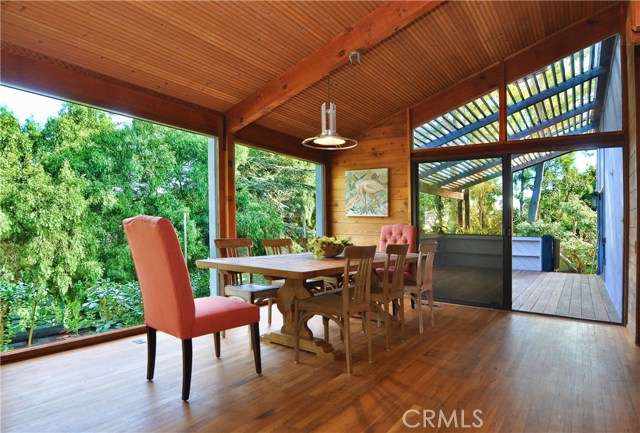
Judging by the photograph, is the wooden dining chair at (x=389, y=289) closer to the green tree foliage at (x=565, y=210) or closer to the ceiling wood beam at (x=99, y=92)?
the ceiling wood beam at (x=99, y=92)

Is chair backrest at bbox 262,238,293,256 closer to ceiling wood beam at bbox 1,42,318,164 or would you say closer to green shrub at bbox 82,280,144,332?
ceiling wood beam at bbox 1,42,318,164

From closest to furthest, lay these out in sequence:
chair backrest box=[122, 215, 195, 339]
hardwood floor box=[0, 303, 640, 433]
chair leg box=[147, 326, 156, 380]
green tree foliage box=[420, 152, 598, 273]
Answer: hardwood floor box=[0, 303, 640, 433], chair backrest box=[122, 215, 195, 339], chair leg box=[147, 326, 156, 380], green tree foliage box=[420, 152, 598, 273]

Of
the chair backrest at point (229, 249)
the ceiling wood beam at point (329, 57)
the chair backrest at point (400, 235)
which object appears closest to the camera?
the ceiling wood beam at point (329, 57)

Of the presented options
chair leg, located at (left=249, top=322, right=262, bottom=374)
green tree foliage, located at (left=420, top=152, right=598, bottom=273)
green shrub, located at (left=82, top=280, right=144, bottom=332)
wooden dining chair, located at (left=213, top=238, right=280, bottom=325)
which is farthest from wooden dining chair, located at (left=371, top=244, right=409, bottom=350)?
green tree foliage, located at (left=420, top=152, right=598, bottom=273)

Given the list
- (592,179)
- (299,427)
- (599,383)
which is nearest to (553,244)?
(592,179)

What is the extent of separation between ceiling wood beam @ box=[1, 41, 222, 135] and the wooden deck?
15.6 ft

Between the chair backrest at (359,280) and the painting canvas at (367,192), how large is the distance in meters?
2.85

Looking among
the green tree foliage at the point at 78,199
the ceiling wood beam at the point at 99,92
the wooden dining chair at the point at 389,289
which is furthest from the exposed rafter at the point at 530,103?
the green tree foliage at the point at 78,199

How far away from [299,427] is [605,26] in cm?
521

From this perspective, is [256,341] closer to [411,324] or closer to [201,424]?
[201,424]

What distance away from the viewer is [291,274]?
Result: 252 cm

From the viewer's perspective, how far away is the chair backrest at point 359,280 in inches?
105

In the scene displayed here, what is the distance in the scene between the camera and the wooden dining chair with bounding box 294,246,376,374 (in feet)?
8.76

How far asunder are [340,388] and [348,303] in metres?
0.59
